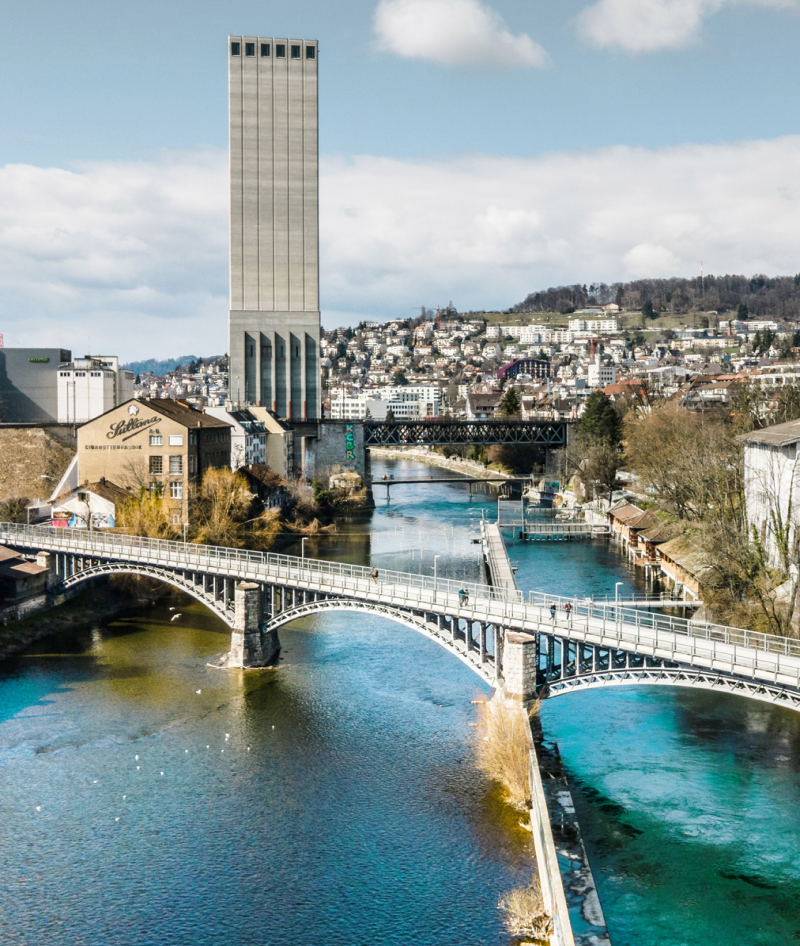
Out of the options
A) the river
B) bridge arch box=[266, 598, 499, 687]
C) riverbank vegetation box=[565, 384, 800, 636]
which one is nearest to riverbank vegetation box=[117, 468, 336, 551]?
the river

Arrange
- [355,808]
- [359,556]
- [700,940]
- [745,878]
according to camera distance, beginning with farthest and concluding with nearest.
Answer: [359,556], [355,808], [745,878], [700,940]

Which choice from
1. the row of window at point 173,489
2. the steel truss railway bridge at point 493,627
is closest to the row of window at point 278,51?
the row of window at point 173,489

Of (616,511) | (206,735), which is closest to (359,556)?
(616,511)

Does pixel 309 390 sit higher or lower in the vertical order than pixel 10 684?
higher

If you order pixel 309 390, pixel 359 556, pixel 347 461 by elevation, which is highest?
pixel 309 390

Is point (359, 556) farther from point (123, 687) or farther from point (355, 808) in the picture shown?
point (355, 808)

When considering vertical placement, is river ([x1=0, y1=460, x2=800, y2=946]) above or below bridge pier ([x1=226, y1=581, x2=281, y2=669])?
below

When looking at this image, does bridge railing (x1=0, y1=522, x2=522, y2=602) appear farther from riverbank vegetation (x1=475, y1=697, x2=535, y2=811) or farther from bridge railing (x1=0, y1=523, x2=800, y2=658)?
riverbank vegetation (x1=475, y1=697, x2=535, y2=811)
